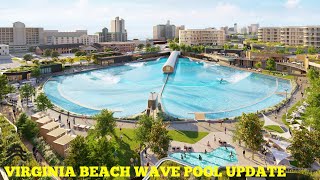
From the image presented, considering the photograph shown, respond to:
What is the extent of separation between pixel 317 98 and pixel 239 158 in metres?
11.3

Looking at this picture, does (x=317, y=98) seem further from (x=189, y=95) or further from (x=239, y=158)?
(x=189, y=95)

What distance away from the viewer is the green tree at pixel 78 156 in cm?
1338

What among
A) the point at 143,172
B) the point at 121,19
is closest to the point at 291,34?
the point at 143,172

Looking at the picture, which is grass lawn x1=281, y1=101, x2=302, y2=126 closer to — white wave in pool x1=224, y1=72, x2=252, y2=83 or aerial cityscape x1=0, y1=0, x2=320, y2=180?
aerial cityscape x1=0, y1=0, x2=320, y2=180

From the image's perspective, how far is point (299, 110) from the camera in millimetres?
25531

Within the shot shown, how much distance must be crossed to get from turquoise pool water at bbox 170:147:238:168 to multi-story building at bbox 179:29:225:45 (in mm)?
74217

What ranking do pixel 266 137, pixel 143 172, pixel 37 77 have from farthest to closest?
pixel 37 77, pixel 266 137, pixel 143 172

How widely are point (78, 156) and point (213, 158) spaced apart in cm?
833

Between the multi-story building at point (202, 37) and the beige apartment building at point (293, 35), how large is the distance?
613 inches

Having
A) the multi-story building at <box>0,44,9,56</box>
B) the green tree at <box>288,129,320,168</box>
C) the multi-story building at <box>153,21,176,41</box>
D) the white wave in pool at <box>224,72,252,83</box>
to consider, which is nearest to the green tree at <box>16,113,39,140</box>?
the green tree at <box>288,129,320,168</box>

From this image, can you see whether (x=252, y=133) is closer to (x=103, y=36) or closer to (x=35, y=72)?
(x=35, y=72)

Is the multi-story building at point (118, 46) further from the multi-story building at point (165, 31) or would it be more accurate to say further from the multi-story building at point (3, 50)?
the multi-story building at point (165, 31)

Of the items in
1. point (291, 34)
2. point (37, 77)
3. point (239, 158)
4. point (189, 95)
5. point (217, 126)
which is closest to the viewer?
point (239, 158)

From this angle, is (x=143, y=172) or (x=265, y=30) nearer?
(x=143, y=172)
